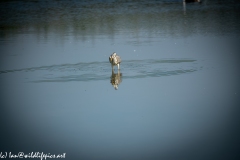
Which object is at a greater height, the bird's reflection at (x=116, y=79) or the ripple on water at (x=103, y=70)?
the ripple on water at (x=103, y=70)

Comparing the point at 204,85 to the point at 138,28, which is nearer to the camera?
the point at 204,85

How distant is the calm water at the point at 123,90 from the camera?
10.9 meters

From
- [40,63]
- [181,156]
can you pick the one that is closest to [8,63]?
[40,63]

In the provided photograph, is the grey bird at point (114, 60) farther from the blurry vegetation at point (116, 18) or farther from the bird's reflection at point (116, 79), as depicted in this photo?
the blurry vegetation at point (116, 18)

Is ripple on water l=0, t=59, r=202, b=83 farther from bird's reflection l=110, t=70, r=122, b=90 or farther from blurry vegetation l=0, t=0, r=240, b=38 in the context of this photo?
blurry vegetation l=0, t=0, r=240, b=38

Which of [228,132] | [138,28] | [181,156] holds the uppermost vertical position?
[138,28]

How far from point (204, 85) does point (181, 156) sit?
15.9 ft

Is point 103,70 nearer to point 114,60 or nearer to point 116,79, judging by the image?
point 114,60

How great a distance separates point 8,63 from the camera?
61.9 ft

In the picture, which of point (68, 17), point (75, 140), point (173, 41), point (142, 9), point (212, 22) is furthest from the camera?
point (142, 9)

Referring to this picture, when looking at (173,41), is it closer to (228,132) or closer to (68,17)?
(228,132)

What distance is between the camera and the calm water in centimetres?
1085

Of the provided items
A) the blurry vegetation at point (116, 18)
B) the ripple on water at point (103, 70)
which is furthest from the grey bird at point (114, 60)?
the blurry vegetation at point (116, 18)

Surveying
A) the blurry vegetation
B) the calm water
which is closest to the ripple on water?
the calm water
